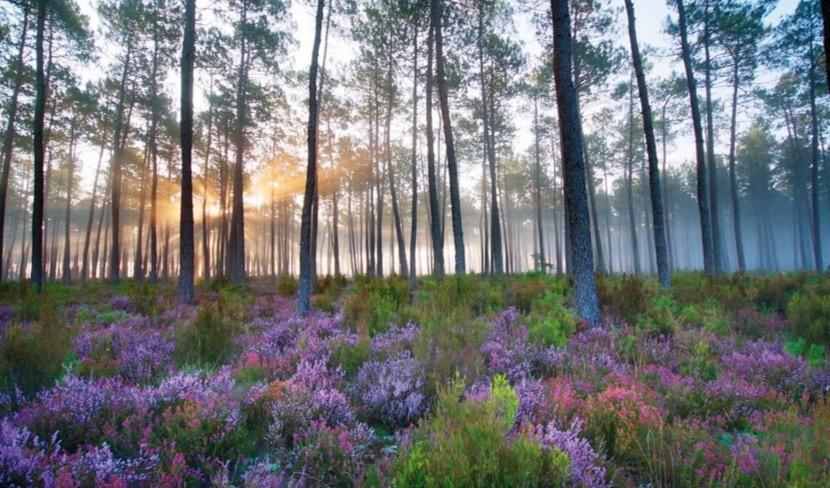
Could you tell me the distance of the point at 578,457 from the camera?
8.18 feet

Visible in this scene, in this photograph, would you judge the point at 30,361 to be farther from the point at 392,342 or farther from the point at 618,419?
the point at 618,419

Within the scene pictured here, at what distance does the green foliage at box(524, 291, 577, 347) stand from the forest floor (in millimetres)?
50

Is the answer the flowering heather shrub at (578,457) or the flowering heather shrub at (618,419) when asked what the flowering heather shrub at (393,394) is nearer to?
the flowering heather shrub at (578,457)

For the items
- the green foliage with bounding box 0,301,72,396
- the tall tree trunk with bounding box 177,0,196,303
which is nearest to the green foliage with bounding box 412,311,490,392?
the green foliage with bounding box 0,301,72,396

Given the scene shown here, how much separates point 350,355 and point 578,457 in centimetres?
306

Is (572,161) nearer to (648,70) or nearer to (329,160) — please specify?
(648,70)

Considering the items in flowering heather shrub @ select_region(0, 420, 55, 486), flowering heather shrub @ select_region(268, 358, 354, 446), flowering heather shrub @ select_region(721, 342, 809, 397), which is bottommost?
flowering heather shrub @ select_region(721, 342, 809, 397)

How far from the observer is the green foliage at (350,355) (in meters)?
4.74

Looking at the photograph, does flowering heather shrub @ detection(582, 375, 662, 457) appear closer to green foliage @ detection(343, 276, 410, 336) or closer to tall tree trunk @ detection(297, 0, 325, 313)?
green foliage @ detection(343, 276, 410, 336)

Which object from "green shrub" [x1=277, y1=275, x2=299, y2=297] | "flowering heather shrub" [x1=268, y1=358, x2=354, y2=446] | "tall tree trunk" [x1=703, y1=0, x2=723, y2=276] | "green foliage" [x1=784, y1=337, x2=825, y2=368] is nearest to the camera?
"flowering heather shrub" [x1=268, y1=358, x2=354, y2=446]

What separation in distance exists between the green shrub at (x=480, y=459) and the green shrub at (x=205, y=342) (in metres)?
3.78

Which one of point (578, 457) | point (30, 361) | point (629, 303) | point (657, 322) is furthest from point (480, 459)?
point (629, 303)

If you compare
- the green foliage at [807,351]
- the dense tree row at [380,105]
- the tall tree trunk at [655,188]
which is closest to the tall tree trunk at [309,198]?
the dense tree row at [380,105]

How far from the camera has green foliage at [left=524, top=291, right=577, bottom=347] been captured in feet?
18.1
